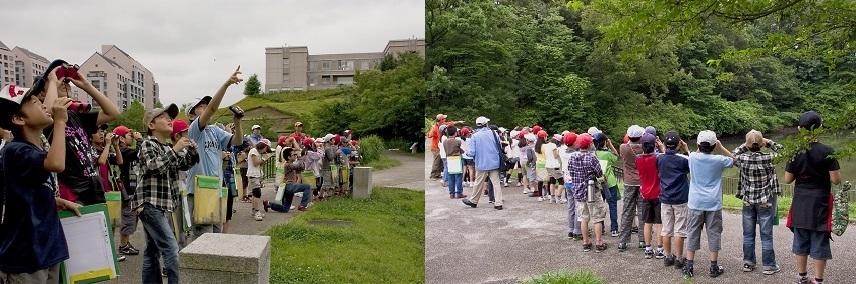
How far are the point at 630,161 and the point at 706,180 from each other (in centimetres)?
68

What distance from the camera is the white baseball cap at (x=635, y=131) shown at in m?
3.71

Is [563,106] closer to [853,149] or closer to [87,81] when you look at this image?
[853,149]

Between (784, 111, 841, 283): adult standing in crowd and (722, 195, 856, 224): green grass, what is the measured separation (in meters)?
0.16

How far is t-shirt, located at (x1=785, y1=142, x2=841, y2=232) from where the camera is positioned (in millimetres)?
3064

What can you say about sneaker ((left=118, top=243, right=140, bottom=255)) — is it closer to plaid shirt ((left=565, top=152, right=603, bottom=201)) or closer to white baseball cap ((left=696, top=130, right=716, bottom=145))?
plaid shirt ((left=565, top=152, right=603, bottom=201))

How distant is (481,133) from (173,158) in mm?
1833

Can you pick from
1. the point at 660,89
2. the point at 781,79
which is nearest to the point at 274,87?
the point at 660,89

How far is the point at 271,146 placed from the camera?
11.8 feet

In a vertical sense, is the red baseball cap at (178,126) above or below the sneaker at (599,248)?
above

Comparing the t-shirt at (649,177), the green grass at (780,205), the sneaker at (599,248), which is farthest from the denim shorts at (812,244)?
the sneaker at (599,248)

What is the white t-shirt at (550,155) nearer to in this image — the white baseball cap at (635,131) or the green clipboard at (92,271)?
the white baseball cap at (635,131)

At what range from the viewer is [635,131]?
3.74m

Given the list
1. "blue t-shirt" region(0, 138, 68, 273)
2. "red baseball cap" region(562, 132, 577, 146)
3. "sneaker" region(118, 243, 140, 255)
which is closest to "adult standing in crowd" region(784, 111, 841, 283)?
"red baseball cap" region(562, 132, 577, 146)

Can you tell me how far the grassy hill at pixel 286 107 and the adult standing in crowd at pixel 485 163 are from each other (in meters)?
1.34
